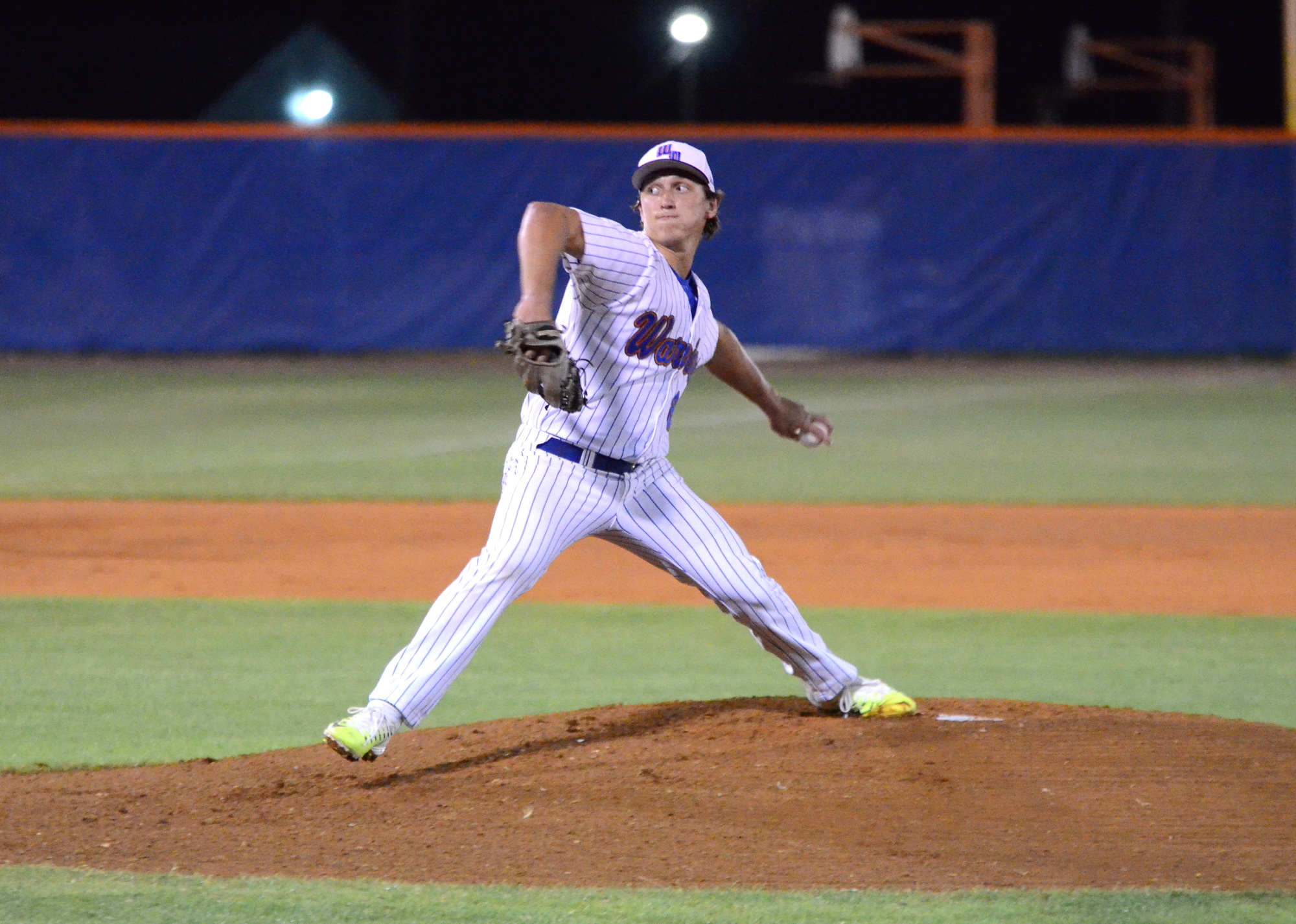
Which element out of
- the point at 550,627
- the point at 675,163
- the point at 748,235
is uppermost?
the point at 748,235

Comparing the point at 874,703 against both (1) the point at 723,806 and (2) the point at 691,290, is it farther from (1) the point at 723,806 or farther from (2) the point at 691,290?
(2) the point at 691,290

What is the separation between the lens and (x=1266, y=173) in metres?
18.0

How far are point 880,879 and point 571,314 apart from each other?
1.48 metres

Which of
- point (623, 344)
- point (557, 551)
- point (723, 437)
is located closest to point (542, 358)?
point (623, 344)

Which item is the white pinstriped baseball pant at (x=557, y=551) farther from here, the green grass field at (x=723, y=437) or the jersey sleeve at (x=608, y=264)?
the green grass field at (x=723, y=437)

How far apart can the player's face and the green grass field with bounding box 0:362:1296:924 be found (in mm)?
1620

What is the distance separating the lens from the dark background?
27625mm

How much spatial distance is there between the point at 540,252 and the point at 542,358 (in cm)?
24

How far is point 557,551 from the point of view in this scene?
3.95 meters

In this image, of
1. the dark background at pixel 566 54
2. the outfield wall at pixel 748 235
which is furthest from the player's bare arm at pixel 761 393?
the dark background at pixel 566 54

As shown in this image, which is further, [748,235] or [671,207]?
[748,235]

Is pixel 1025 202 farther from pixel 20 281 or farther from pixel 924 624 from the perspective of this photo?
pixel 924 624

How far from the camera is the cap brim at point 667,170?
4016 mm

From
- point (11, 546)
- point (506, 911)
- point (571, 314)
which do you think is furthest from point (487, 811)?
point (11, 546)
